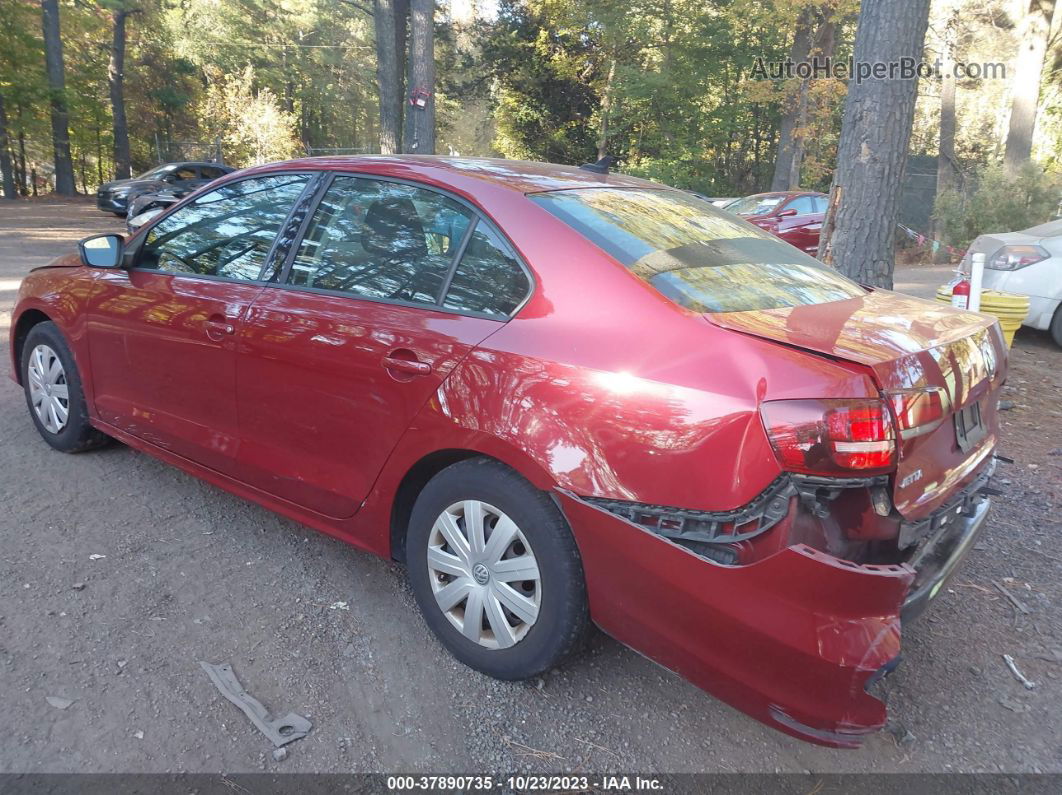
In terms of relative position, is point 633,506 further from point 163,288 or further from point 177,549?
point 163,288

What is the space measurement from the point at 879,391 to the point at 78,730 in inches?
99.5

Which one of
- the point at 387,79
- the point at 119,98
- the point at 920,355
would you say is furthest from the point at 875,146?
the point at 119,98

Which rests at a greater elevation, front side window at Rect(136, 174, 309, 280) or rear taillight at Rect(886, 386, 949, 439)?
front side window at Rect(136, 174, 309, 280)

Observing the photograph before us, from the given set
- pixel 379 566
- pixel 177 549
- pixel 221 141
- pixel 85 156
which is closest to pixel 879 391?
pixel 379 566

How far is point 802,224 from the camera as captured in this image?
549 inches

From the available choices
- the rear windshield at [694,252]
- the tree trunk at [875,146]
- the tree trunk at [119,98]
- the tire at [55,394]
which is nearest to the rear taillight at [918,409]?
the rear windshield at [694,252]

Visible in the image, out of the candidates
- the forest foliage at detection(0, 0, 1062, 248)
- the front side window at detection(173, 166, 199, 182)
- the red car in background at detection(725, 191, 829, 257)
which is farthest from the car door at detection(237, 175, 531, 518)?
the front side window at detection(173, 166, 199, 182)

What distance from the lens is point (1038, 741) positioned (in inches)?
97.5

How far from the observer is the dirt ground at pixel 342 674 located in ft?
7.68

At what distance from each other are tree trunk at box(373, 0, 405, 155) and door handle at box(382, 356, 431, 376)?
1551 cm

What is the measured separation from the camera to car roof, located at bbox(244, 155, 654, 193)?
2.93m

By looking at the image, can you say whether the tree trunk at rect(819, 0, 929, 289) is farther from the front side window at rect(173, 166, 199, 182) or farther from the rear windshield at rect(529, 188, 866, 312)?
the front side window at rect(173, 166, 199, 182)

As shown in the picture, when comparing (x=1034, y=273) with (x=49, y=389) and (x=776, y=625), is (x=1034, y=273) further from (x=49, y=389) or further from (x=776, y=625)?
(x=49, y=389)

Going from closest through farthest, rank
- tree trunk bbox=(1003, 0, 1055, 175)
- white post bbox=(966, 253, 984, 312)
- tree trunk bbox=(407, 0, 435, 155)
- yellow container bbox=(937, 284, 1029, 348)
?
1. white post bbox=(966, 253, 984, 312)
2. yellow container bbox=(937, 284, 1029, 348)
3. tree trunk bbox=(407, 0, 435, 155)
4. tree trunk bbox=(1003, 0, 1055, 175)
